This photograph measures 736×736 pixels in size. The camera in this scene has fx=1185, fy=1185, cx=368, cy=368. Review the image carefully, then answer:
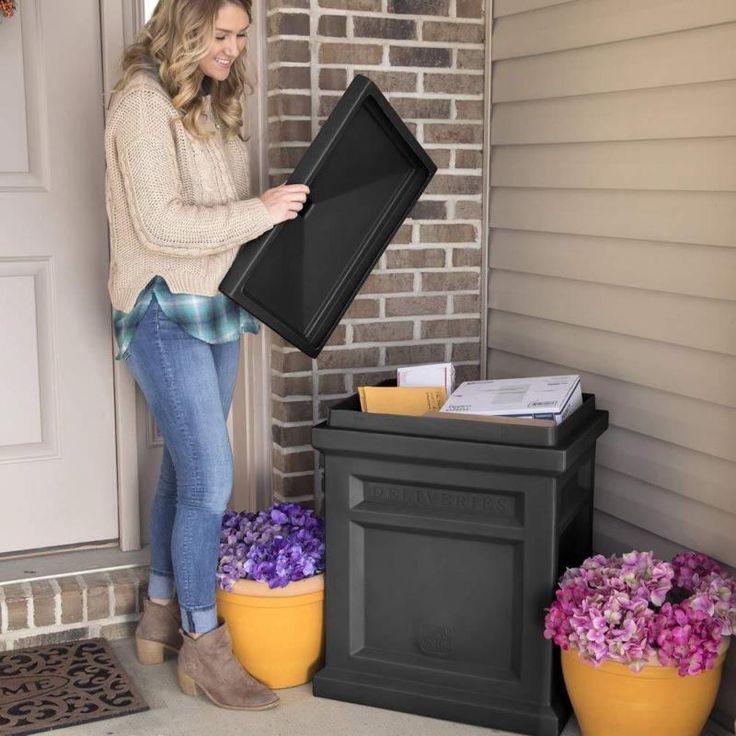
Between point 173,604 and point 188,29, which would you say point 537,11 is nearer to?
point 188,29

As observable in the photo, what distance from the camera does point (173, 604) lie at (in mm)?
3115

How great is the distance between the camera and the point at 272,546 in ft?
9.82

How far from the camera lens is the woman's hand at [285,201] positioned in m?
2.69

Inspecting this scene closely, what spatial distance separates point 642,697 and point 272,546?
3.22ft

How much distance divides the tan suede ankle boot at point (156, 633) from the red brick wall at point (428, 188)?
0.48 meters

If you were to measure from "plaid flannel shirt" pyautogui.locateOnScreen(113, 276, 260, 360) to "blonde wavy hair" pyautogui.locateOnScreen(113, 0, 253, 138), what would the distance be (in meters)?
0.37

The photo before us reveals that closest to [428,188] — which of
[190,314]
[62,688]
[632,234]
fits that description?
[632,234]

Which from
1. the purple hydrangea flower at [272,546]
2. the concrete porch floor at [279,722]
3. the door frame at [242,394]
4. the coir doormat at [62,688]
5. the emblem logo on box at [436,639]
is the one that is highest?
the door frame at [242,394]

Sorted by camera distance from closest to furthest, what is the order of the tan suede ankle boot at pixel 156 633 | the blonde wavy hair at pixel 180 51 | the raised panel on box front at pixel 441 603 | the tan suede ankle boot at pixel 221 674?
1. the blonde wavy hair at pixel 180 51
2. the raised panel on box front at pixel 441 603
3. the tan suede ankle boot at pixel 221 674
4. the tan suede ankle boot at pixel 156 633

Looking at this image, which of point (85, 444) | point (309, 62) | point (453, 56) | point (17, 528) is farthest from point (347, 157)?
point (17, 528)

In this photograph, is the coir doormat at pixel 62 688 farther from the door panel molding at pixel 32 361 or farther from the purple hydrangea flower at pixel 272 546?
the door panel molding at pixel 32 361

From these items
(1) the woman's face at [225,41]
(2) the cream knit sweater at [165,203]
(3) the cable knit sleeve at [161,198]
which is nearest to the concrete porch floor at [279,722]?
(2) the cream knit sweater at [165,203]

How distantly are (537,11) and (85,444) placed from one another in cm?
173

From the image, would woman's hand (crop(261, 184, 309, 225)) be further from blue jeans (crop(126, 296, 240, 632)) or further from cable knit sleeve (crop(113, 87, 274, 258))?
blue jeans (crop(126, 296, 240, 632))
